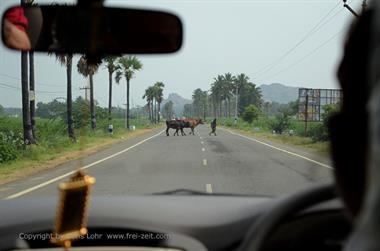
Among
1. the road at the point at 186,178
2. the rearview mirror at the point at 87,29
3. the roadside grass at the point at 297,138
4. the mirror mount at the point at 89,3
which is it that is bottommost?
the roadside grass at the point at 297,138

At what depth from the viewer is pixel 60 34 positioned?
262 centimetres

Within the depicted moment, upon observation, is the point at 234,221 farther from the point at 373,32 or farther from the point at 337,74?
the point at 373,32

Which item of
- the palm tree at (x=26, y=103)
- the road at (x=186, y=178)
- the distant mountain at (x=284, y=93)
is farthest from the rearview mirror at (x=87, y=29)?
the distant mountain at (x=284, y=93)

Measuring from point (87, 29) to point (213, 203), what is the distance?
1.58 meters

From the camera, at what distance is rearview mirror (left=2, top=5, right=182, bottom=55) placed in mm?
2461

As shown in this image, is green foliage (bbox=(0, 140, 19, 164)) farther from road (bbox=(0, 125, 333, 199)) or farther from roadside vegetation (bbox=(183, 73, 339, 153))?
roadside vegetation (bbox=(183, 73, 339, 153))

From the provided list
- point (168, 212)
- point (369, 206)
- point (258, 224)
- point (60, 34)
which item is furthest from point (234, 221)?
point (369, 206)

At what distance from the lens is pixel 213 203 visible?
3.65m

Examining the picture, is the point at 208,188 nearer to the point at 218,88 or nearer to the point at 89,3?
the point at 89,3

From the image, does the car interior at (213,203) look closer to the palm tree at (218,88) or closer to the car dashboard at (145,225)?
the car dashboard at (145,225)

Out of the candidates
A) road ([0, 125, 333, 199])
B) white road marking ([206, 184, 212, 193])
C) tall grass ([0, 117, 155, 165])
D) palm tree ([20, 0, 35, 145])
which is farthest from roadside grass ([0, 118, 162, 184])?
white road marking ([206, 184, 212, 193])

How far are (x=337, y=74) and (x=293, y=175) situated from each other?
1300cm

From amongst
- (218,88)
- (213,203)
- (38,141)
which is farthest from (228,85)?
(213,203)

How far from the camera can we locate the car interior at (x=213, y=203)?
1.16 meters
